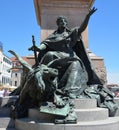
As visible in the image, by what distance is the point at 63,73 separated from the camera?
26.2ft

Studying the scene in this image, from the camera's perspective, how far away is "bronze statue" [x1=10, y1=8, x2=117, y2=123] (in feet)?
22.5

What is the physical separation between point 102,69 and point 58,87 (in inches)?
117

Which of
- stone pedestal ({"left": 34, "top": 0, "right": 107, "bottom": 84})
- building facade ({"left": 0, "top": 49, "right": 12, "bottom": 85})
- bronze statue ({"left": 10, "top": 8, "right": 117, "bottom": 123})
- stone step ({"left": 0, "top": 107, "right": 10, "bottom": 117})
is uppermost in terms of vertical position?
building facade ({"left": 0, "top": 49, "right": 12, "bottom": 85})

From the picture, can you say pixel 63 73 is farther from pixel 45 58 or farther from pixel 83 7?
pixel 83 7

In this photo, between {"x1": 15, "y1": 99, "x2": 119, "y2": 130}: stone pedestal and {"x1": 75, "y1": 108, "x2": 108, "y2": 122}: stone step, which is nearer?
{"x1": 15, "y1": 99, "x2": 119, "y2": 130}: stone pedestal

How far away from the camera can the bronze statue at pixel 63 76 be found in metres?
6.86

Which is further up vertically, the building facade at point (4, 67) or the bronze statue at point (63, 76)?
the building facade at point (4, 67)

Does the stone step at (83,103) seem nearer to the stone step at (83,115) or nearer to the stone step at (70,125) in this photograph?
the stone step at (83,115)

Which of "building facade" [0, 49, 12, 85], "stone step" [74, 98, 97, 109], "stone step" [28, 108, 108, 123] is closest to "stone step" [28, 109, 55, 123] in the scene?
"stone step" [28, 108, 108, 123]

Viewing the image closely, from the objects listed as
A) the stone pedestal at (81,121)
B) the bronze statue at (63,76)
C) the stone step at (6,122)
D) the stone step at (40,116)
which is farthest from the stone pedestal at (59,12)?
the stone step at (40,116)

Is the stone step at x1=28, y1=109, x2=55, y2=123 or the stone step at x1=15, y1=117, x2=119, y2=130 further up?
the stone step at x1=28, y1=109, x2=55, y2=123

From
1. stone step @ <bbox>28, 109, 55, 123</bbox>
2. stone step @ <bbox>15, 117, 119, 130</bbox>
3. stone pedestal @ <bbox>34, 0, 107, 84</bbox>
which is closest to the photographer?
stone step @ <bbox>15, 117, 119, 130</bbox>

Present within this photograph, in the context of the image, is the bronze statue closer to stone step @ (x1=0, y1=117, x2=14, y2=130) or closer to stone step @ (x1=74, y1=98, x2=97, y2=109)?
stone step @ (x1=74, y1=98, x2=97, y2=109)

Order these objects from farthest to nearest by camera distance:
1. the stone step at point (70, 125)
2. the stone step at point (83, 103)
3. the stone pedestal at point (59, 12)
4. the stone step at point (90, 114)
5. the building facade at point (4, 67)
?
the building facade at point (4, 67) < the stone pedestal at point (59, 12) < the stone step at point (83, 103) < the stone step at point (90, 114) < the stone step at point (70, 125)
